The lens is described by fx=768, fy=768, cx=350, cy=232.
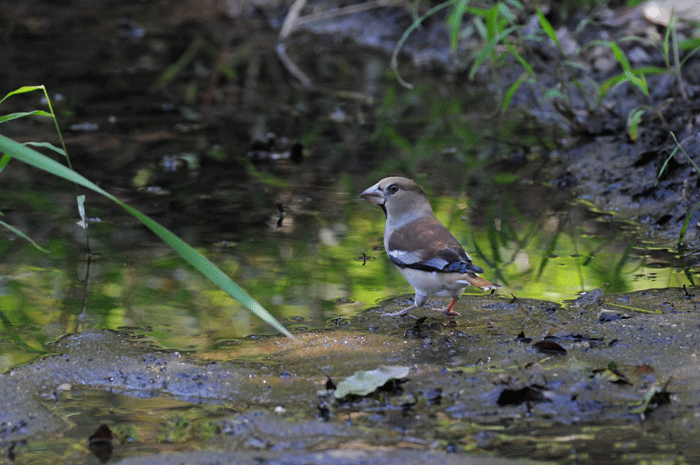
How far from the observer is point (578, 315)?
3.52 m

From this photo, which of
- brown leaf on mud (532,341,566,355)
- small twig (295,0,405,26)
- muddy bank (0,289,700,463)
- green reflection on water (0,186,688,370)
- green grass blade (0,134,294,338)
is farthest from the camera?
small twig (295,0,405,26)

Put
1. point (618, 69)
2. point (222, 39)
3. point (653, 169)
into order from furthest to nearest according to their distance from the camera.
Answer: point (222, 39) < point (618, 69) < point (653, 169)

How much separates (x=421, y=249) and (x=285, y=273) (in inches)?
37.6

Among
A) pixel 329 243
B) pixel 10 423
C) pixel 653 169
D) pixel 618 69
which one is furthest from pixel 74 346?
pixel 618 69

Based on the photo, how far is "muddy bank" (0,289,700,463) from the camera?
250 centimetres

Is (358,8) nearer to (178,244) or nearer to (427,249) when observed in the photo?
(427,249)

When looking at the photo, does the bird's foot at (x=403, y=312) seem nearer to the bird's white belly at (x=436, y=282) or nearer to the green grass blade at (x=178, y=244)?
the bird's white belly at (x=436, y=282)

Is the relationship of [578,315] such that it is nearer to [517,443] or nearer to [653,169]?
[517,443]

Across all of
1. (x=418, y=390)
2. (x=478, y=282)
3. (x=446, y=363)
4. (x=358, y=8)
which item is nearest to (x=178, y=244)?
(x=418, y=390)

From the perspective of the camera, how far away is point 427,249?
3535 mm

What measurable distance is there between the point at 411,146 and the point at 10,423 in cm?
455

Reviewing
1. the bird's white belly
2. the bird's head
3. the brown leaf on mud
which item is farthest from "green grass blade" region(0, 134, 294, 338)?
the bird's head

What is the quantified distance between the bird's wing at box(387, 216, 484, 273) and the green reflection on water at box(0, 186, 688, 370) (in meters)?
0.37

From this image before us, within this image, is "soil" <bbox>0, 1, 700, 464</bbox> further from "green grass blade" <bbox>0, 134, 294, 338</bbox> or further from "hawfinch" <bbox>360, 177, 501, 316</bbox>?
"green grass blade" <bbox>0, 134, 294, 338</bbox>
